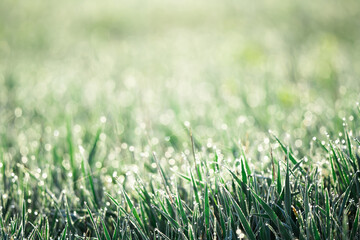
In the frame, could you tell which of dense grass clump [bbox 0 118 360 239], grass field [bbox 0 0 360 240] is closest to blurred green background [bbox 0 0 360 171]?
grass field [bbox 0 0 360 240]

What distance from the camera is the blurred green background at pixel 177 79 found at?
1649 mm

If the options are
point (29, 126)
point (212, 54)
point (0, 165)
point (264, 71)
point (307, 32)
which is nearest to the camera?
point (0, 165)

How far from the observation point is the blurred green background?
1.65 m

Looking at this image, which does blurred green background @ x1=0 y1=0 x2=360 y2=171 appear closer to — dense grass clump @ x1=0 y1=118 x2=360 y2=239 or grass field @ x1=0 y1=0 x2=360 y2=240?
grass field @ x1=0 y1=0 x2=360 y2=240

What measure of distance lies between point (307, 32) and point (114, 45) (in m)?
2.19

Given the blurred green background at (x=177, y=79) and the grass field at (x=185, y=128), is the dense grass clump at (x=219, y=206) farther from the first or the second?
the blurred green background at (x=177, y=79)

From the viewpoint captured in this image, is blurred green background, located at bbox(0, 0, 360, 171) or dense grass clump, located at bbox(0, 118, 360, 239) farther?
blurred green background, located at bbox(0, 0, 360, 171)

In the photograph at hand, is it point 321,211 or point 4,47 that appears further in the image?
point 4,47

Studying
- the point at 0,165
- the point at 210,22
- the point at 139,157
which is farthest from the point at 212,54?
the point at 0,165

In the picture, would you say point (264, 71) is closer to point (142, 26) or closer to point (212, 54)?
point (212, 54)

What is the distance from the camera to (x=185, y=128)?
1666 mm

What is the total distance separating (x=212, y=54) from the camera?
127 inches

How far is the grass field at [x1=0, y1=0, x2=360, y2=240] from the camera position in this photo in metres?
1.01

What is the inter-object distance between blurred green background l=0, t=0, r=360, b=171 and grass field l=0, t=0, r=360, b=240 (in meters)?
0.01
